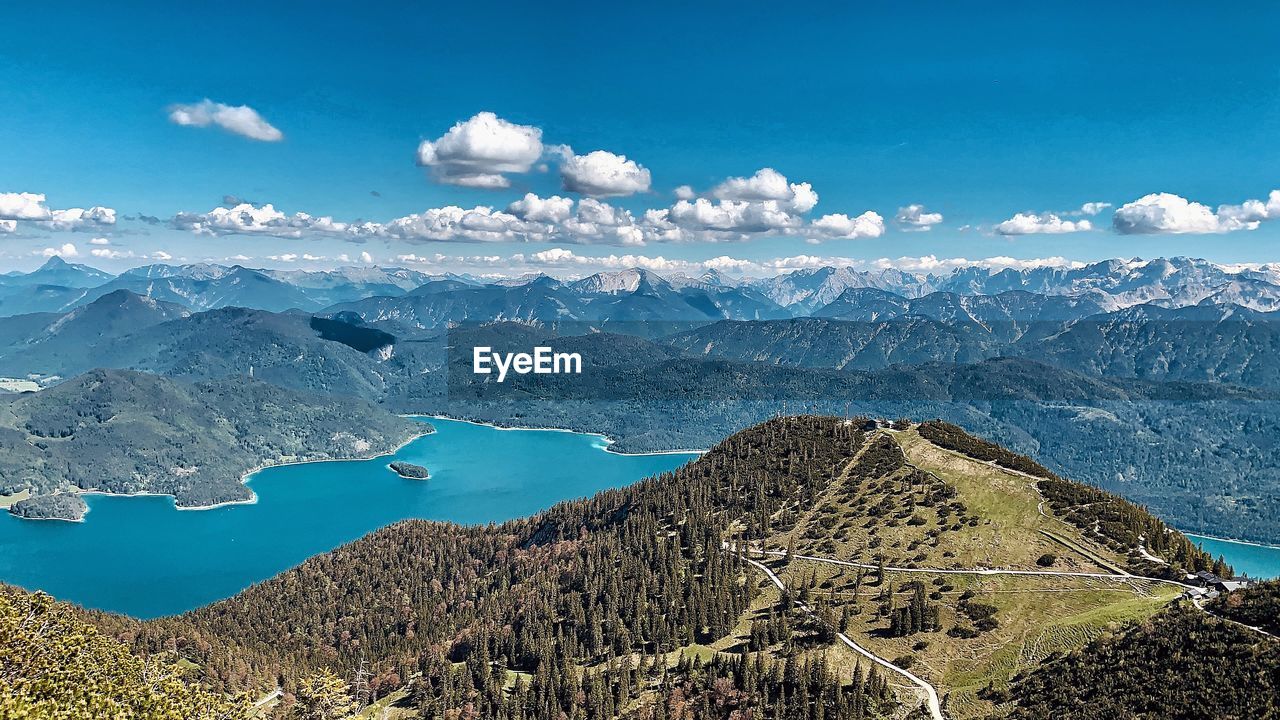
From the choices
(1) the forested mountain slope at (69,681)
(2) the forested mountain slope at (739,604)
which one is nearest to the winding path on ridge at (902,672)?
(2) the forested mountain slope at (739,604)

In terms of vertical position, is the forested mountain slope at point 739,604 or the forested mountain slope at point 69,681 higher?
the forested mountain slope at point 69,681

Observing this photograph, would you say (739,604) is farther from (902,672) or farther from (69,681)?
(69,681)

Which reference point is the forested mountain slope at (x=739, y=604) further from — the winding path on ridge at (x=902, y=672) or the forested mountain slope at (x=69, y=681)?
the forested mountain slope at (x=69, y=681)

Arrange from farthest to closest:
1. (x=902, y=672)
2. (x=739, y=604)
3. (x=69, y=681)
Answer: (x=739, y=604) → (x=902, y=672) → (x=69, y=681)

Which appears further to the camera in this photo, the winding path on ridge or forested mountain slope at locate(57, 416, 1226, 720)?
forested mountain slope at locate(57, 416, 1226, 720)

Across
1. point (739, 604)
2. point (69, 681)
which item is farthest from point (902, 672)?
point (69, 681)

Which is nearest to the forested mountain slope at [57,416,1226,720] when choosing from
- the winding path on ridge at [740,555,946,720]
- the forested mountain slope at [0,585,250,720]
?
the winding path on ridge at [740,555,946,720]

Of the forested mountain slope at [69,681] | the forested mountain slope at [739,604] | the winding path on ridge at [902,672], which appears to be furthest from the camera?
the forested mountain slope at [739,604]

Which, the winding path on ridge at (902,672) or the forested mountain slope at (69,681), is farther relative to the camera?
the winding path on ridge at (902,672)

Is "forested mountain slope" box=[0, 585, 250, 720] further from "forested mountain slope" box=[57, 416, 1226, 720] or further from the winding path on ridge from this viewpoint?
the winding path on ridge

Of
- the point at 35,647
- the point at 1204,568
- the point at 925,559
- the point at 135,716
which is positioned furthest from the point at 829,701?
the point at 35,647

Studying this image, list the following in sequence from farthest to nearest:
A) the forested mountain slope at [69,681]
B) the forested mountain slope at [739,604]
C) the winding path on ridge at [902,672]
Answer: the forested mountain slope at [739,604] < the winding path on ridge at [902,672] < the forested mountain slope at [69,681]
